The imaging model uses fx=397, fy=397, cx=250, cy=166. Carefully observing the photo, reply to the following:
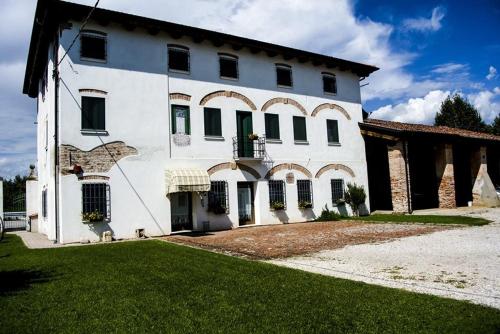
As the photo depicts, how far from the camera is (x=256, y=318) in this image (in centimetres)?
502

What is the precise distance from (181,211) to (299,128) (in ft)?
26.5

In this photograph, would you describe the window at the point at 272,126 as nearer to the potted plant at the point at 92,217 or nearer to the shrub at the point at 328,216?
the shrub at the point at 328,216

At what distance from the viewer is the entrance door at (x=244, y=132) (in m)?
19.6

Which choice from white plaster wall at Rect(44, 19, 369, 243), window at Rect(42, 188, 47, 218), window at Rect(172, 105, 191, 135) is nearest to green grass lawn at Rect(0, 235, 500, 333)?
white plaster wall at Rect(44, 19, 369, 243)

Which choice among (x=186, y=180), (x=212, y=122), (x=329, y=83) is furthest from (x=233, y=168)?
(x=329, y=83)

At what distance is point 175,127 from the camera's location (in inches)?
701

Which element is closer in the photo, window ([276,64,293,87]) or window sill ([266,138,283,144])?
window sill ([266,138,283,144])

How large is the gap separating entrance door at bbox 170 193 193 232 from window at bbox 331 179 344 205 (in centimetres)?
874

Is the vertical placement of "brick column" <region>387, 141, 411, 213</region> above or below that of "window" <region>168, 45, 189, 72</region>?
below

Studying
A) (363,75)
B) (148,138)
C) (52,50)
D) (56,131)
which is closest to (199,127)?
(148,138)

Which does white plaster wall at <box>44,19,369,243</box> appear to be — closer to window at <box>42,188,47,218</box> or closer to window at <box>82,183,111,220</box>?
window at <box>82,183,111,220</box>

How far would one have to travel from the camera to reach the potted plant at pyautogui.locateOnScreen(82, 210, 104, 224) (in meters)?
15.3

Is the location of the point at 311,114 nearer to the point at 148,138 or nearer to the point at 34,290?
the point at 148,138

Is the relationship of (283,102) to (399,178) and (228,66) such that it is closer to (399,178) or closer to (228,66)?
(228,66)
